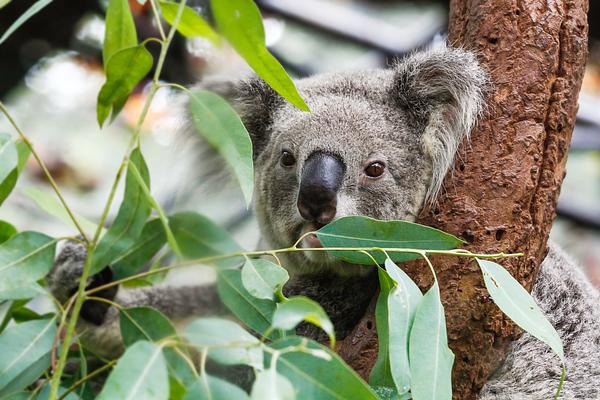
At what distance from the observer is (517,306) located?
4.99 ft

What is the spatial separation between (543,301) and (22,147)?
170 cm

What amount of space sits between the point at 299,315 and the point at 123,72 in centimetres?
75

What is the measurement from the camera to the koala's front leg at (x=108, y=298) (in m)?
2.47

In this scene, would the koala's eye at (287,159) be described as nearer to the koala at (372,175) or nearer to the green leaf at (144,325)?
the koala at (372,175)

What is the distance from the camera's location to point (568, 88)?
194cm

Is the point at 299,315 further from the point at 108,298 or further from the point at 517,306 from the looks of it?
the point at 108,298

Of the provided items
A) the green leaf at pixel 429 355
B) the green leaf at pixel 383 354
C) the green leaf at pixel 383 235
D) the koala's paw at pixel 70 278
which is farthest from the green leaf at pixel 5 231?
the green leaf at pixel 429 355

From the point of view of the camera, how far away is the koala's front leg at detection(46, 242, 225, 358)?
247 centimetres

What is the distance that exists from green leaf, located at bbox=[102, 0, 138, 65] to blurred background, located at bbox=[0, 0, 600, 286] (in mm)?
1518

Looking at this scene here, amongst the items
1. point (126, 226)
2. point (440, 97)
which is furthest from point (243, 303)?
point (440, 97)

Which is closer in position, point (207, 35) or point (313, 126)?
point (207, 35)

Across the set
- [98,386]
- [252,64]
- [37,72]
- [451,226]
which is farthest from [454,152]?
[37,72]

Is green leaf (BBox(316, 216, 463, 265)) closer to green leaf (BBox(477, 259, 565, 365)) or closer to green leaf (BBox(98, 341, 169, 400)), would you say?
green leaf (BBox(477, 259, 565, 365))

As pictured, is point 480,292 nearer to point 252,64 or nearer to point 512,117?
point 512,117
